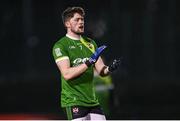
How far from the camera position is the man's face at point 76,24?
7246mm

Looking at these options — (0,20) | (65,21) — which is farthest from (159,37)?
(65,21)

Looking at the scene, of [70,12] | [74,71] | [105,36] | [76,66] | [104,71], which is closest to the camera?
[74,71]

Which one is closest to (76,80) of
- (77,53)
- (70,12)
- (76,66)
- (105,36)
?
(76,66)

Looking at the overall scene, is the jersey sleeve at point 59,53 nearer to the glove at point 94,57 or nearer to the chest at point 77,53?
the chest at point 77,53

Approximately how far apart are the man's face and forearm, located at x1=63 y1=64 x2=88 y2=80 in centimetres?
41

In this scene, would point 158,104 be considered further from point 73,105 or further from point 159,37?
point 73,105

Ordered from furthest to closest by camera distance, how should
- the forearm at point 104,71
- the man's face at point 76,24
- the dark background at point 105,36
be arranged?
1. the dark background at point 105,36
2. the forearm at point 104,71
3. the man's face at point 76,24

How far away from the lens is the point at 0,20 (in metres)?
26.1

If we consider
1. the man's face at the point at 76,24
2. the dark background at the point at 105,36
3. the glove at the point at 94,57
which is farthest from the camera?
the dark background at the point at 105,36

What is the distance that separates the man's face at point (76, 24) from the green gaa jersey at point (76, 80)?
4.7 inches

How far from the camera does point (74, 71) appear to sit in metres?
7.07

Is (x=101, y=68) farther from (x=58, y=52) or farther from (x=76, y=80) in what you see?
(x=58, y=52)

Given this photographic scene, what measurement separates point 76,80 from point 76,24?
20.7 inches

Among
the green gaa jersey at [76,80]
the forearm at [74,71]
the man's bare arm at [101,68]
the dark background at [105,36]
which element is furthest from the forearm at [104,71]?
the dark background at [105,36]
